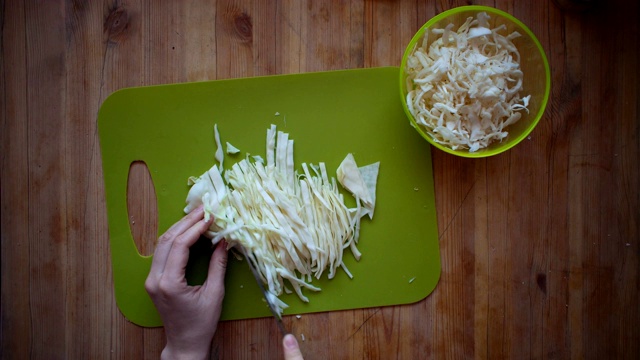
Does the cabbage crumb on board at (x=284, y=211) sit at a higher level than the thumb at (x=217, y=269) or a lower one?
higher

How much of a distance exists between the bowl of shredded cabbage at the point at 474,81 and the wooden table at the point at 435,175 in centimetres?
10

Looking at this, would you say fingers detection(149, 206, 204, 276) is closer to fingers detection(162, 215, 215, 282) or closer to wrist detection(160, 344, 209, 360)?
fingers detection(162, 215, 215, 282)

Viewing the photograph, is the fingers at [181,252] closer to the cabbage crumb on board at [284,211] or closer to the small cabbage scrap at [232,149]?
the cabbage crumb on board at [284,211]

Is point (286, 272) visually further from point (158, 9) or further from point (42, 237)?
point (158, 9)

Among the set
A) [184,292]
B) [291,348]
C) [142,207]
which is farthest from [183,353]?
[142,207]

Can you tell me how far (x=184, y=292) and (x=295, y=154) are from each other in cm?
44

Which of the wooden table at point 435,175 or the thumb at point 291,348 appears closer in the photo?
the thumb at point 291,348

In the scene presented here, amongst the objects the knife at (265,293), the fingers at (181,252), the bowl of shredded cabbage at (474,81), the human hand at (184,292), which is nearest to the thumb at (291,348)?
the knife at (265,293)

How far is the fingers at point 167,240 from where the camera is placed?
1.08 metres

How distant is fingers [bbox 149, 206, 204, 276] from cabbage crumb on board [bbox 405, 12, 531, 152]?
60 cm

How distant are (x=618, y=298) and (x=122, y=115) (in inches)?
55.7

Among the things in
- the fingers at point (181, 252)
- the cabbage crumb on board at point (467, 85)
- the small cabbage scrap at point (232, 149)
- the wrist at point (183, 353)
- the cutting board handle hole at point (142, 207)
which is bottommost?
the wrist at point (183, 353)

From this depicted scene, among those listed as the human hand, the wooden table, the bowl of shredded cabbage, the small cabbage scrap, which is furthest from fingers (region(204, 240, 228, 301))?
the bowl of shredded cabbage

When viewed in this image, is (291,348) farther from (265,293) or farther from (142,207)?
(142,207)
